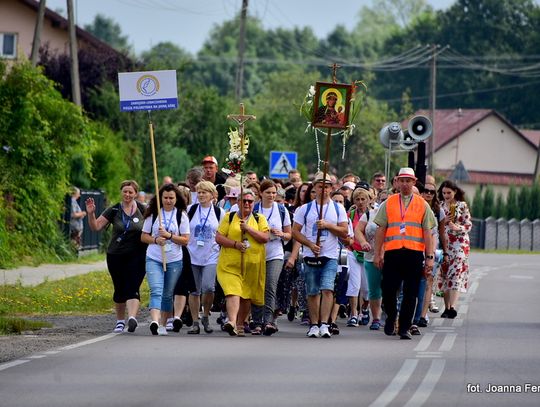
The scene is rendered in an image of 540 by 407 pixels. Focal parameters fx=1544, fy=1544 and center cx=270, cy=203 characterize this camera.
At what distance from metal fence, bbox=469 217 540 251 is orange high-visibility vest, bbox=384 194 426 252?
4346 cm

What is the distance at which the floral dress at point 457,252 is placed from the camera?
20734mm

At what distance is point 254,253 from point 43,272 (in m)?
11.9

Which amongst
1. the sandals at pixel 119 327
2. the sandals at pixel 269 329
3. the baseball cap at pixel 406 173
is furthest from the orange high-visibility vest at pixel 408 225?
the sandals at pixel 119 327

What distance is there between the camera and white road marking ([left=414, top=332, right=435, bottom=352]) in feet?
52.1

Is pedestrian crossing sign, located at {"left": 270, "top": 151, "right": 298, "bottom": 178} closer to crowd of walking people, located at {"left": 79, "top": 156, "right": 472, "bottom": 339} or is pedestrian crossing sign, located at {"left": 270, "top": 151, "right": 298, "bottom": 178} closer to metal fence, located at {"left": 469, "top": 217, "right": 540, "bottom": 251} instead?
crowd of walking people, located at {"left": 79, "top": 156, "right": 472, "bottom": 339}

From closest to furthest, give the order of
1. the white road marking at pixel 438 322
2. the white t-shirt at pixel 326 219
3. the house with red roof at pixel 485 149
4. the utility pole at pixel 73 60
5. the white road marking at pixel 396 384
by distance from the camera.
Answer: the white road marking at pixel 396 384
the white t-shirt at pixel 326 219
the white road marking at pixel 438 322
the utility pole at pixel 73 60
the house with red roof at pixel 485 149

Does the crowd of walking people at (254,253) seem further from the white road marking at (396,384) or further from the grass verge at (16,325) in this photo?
the white road marking at (396,384)

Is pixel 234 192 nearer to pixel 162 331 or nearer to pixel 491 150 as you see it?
pixel 162 331

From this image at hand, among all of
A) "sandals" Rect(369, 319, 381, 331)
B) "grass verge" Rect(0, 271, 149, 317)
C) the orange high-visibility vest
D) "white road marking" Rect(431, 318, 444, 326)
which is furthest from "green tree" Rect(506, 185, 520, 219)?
the orange high-visibility vest

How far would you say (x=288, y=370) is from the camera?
44.8ft

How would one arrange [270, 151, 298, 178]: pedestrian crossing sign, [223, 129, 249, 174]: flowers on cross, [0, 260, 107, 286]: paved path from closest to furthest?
1. [223, 129, 249, 174]: flowers on cross
2. [0, 260, 107, 286]: paved path
3. [270, 151, 298, 178]: pedestrian crossing sign

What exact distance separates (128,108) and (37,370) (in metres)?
6.95

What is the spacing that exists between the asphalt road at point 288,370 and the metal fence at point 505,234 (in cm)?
4215

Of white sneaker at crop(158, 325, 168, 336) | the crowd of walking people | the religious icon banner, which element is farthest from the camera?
the religious icon banner
